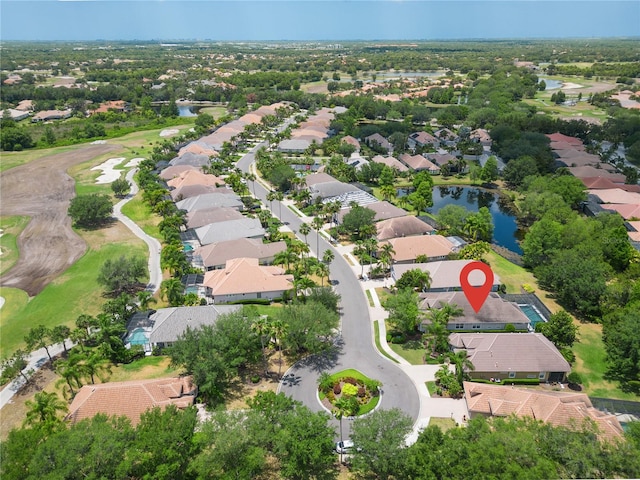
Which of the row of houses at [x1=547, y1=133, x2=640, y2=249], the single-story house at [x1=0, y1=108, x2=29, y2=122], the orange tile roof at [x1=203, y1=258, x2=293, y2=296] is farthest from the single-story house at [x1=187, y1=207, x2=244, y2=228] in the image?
the single-story house at [x1=0, y1=108, x2=29, y2=122]

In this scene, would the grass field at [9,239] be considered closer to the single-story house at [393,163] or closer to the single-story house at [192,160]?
the single-story house at [192,160]

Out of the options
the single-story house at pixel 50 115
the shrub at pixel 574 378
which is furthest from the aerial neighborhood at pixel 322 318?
the single-story house at pixel 50 115

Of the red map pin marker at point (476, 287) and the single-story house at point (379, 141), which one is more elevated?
the single-story house at point (379, 141)

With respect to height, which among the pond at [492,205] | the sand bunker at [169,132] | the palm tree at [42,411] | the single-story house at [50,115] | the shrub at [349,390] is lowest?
the pond at [492,205]

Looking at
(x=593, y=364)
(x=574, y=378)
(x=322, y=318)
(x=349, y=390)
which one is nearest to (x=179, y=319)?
(x=322, y=318)

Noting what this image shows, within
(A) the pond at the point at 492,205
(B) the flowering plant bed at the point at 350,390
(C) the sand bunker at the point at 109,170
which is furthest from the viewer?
(C) the sand bunker at the point at 109,170

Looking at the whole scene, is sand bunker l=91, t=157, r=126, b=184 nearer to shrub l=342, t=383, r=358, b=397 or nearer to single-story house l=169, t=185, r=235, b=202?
single-story house l=169, t=185, r=235, b=202

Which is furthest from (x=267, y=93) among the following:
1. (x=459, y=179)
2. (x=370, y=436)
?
(x=370, y=436)
